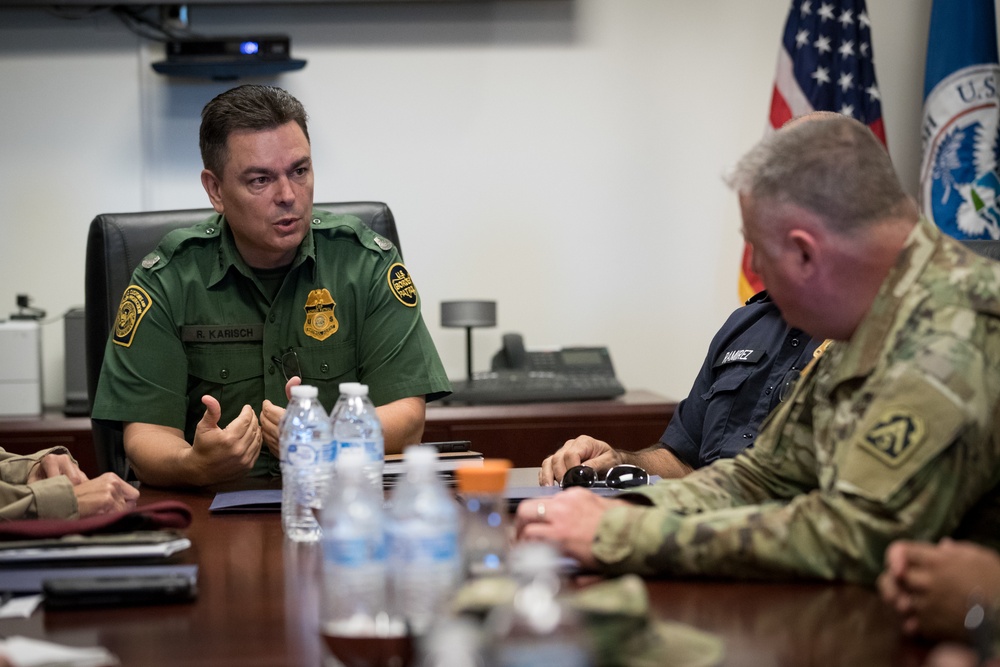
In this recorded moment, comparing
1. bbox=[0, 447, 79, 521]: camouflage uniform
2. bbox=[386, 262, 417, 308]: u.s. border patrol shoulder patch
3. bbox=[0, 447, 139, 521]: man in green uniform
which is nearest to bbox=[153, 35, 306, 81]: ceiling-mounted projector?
bbox=[386, 262, 417, 308]: u.s. border patrol shoulder patch

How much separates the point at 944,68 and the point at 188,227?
268 centimetres

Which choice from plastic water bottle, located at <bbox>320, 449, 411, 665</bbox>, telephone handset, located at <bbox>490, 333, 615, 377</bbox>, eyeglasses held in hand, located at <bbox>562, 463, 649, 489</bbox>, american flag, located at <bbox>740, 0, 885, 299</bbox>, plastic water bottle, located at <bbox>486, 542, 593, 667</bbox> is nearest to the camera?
plastic water bottle, located at <bbox>486, 542, 593, 667</bbox>

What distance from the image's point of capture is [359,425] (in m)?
1.62

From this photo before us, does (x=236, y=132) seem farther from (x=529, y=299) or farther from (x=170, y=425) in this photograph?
(x=529, y=299)

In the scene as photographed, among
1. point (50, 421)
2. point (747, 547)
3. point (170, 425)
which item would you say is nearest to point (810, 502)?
point (747, 547)

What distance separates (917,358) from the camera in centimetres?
127

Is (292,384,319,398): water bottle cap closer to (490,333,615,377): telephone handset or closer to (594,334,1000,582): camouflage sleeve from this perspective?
(594,334,1000,582): camouflage sleeve

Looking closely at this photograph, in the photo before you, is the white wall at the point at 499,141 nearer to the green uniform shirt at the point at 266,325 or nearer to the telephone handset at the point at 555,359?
the telephone handset at the point at 555,359

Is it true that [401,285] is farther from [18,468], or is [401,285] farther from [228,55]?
[228,55]

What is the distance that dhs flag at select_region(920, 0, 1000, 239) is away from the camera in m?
3.71

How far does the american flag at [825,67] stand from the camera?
3818 mm

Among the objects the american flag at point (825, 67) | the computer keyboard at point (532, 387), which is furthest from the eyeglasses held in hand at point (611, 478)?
the american flag at point (825, 67)

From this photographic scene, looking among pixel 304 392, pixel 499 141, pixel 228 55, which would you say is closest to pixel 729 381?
pixel 304 392

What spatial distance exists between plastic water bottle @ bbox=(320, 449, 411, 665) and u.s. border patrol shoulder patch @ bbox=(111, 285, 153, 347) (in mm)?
1492
